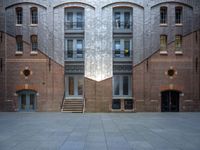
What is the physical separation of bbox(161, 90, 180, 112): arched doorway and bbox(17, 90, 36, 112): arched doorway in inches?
519

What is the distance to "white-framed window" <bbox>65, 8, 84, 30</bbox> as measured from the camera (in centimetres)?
2477

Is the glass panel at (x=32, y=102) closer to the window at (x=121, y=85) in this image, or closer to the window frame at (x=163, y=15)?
the window at (x=121, y=85)

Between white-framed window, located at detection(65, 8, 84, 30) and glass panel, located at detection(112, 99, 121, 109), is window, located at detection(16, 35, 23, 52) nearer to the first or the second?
white-framed window, located at detection(65, 8, 84, 30)

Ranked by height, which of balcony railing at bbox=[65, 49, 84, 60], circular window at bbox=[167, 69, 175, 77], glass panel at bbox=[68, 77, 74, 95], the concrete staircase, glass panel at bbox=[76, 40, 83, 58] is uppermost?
glass panel at bbox=[76, 40, 83, 58]

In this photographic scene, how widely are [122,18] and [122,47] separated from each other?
3.06 meters

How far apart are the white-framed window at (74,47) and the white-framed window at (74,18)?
4.37ft

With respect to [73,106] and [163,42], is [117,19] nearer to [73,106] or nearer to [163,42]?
[163,42]

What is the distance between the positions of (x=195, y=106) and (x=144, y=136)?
14454 millimetres

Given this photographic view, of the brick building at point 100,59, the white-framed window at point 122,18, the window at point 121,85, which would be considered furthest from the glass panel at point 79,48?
the window at point 121,85

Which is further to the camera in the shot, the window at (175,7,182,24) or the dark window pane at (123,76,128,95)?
the window at (175,7,182,24)

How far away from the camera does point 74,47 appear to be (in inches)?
976

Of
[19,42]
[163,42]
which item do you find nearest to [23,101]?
[19,42]

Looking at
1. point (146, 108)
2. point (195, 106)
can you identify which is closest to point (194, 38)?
point (195, 106)

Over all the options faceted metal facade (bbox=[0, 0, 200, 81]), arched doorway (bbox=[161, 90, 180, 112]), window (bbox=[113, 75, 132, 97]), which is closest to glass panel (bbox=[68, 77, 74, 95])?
faceted metal facade (bbox=[0, 0, 200, 81])
